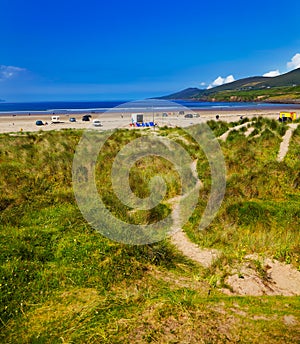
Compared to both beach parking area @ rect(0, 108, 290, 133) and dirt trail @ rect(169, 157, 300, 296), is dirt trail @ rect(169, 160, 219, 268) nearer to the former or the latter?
dirt trail @ rect(169, 157, 300, 296)

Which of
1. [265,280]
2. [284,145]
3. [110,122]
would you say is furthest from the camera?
[110,122]

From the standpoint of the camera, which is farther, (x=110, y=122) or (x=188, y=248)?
(x=110, y=122)

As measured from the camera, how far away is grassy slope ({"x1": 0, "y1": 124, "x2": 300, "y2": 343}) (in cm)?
377

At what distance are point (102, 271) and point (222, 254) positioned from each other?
91.7 inches

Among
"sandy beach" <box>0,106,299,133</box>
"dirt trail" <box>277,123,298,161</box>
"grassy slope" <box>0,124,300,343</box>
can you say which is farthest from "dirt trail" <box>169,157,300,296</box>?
"sandy beach" <box>0,106,299,133</box>

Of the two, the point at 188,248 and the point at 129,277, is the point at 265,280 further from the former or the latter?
the point at 129,277

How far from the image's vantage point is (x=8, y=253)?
5418mm

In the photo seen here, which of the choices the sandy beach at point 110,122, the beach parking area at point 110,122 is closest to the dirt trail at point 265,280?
the beach parking area at point 110,122

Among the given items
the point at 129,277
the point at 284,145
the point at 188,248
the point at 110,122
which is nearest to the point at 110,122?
the point at 110,122

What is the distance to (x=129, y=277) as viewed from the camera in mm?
5031

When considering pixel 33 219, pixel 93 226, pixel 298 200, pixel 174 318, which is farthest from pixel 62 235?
pixel 298 200

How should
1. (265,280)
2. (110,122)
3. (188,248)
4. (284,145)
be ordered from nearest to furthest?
(265,280), (188,248), (284,145), (110,122)

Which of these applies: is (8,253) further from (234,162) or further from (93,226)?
(234,162)

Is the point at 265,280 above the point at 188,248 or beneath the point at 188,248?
above
